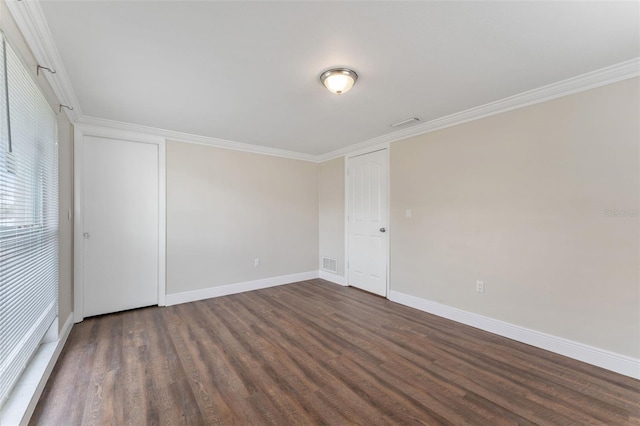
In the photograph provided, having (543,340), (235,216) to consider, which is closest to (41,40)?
(235,216)

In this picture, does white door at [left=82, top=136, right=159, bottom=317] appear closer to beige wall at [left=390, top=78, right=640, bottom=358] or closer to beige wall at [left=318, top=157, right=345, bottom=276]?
beige wall at [left=318, top=157, right=345, bottom=276]

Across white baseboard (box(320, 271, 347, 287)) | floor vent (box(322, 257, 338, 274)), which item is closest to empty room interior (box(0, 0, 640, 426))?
white baseboard (box(320, 271, 347, 287))

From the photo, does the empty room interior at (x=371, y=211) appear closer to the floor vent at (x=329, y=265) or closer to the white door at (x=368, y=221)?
the white door at (x=368, y=221)

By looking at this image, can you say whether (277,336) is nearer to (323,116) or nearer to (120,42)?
(323,116)

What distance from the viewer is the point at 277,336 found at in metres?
2.65

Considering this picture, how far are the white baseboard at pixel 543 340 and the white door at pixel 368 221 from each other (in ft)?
2.66

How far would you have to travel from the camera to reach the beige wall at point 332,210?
465 centimetres

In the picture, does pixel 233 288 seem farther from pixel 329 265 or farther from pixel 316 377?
pixel 316 377

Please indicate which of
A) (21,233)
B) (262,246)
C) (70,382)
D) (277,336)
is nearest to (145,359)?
(70,382)

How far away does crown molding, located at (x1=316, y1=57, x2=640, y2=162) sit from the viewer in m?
2.04

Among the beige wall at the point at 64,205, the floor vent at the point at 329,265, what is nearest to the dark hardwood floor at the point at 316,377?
the beige wall at the point at 64,205

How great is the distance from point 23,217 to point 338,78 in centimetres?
230

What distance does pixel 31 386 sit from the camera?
1.70 m

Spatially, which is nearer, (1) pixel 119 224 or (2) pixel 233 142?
(1) pixel 119 224
